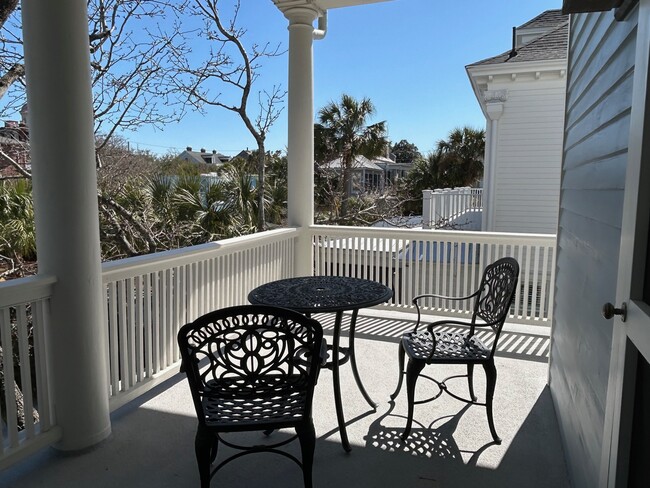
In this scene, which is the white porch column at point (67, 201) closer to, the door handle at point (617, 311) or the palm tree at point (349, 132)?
the door handle at point (617, 311)

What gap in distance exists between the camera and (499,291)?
2783mm

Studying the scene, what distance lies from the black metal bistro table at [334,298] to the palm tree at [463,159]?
13294 millimetres

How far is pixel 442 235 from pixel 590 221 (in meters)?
2.51

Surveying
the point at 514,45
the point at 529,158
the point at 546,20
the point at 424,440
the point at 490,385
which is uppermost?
the point at 546,20

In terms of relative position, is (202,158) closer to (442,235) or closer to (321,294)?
(442,235)

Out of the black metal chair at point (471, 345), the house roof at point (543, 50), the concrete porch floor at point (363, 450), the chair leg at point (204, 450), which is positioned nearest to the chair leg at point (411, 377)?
the black metal chair at point (471, 345)

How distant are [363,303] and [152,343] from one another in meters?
1.49

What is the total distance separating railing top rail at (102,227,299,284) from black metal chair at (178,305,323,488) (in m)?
1.09

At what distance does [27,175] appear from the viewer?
504cm

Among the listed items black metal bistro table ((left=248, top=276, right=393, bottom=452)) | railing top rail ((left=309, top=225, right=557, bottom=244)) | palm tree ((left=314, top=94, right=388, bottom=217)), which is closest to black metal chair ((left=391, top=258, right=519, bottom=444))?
black metal bistro table ((left=248, top=276, right=393, bottom=452))

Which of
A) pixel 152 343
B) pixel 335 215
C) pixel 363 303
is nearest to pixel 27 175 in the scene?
pixel 152 343

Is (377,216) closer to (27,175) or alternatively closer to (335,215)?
(335,215)

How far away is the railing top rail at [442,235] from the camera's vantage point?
430cm

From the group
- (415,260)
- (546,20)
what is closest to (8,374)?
(415,260)
